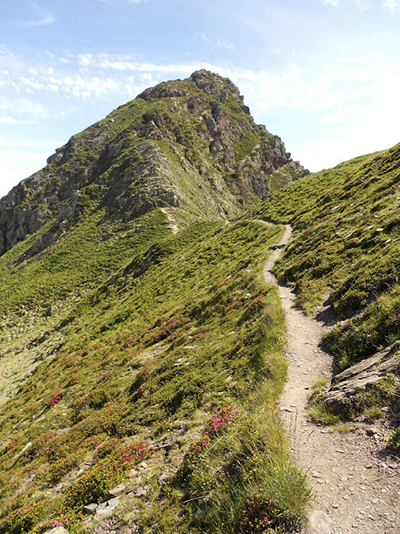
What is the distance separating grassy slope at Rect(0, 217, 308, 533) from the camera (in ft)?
19.9

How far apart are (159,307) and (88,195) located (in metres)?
71.9

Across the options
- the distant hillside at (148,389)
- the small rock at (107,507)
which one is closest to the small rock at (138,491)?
the distant hillside at (148,389)

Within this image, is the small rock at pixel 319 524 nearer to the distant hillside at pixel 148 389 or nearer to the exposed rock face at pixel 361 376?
the distant hillside at pixel 148 389

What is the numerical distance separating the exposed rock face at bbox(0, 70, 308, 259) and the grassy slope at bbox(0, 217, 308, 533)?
169 ft

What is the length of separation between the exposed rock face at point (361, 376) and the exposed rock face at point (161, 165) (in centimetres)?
6475

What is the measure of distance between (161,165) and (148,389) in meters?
79.0

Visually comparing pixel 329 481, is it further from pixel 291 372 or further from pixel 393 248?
pixel 393 248

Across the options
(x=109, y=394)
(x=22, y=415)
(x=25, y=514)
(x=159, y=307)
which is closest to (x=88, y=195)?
(x=159, y=307)

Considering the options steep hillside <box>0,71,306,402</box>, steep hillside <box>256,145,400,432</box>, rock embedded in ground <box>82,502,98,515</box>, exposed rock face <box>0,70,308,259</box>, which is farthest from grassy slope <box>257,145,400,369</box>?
exposed rock face <box>0,70,308,259</box>

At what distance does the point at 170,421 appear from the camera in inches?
413

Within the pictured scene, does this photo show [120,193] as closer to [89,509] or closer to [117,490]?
[117,490]

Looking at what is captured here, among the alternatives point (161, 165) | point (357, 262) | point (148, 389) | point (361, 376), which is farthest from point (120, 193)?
point (361, 376)

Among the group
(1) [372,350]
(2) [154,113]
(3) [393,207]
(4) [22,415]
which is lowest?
(4) [22,415]

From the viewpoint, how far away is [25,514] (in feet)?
29.2
